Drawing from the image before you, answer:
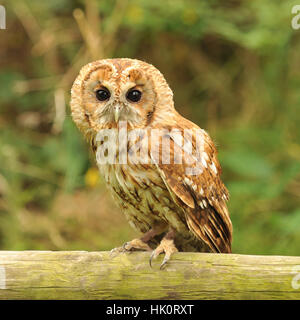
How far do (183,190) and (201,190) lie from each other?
91mm

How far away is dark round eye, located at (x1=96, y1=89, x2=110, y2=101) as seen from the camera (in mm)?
1640

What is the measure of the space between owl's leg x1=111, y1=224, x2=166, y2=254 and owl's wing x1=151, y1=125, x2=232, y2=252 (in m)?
0.20

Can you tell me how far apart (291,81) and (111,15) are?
1.18 m

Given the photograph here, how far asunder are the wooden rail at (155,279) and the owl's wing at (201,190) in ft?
0.46

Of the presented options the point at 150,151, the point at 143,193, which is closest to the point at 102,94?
the point at 150,151

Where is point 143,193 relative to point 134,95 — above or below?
below

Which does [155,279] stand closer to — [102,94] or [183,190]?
[183,190]

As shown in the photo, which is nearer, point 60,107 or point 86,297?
point 86,297

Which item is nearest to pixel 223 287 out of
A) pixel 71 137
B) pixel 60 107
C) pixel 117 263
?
pixel 117 263

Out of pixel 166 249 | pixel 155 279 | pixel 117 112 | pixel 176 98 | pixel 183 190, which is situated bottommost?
pixel 155 279

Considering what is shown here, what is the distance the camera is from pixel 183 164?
5.62ft

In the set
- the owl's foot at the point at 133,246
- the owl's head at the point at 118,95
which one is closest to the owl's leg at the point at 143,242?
the owl's foot at the point at 133,246

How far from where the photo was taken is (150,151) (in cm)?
169

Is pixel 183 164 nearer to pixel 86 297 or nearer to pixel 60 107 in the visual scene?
pixel 86 297
